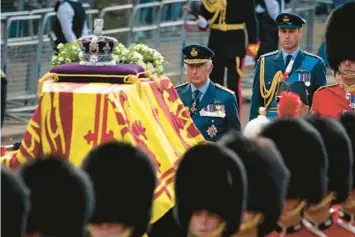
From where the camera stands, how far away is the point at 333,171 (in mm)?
7613

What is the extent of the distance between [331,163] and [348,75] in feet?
6.12

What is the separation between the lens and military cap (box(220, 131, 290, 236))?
22.8 ft

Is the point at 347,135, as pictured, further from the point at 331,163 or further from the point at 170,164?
the point at 170,164

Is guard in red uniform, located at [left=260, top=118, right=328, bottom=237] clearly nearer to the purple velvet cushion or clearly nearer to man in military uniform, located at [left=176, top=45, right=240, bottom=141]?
the purple velvet cushion

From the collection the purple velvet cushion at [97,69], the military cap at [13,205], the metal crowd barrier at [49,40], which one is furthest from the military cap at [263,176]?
the metal crowd barrier at [49,40]

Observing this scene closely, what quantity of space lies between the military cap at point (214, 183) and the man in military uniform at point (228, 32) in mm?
7135

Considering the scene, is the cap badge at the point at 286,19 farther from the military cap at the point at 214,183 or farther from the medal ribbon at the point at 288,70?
the military cap at the point at 214,183

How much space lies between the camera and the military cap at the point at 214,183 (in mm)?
6746

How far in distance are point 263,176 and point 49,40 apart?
763 centimetres

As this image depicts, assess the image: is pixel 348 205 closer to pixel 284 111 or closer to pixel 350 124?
pixel 350 124

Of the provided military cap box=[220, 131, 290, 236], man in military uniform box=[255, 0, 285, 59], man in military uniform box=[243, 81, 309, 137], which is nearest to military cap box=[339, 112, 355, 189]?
man in military uniform box=[243, 81, 309, 137]

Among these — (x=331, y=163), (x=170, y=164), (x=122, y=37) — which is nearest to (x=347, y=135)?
(x=331, y=163)

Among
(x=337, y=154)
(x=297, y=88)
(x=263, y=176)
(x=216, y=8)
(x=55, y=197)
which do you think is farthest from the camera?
(x=216, y=8)

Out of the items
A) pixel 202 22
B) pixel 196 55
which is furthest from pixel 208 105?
pixel 202 22
